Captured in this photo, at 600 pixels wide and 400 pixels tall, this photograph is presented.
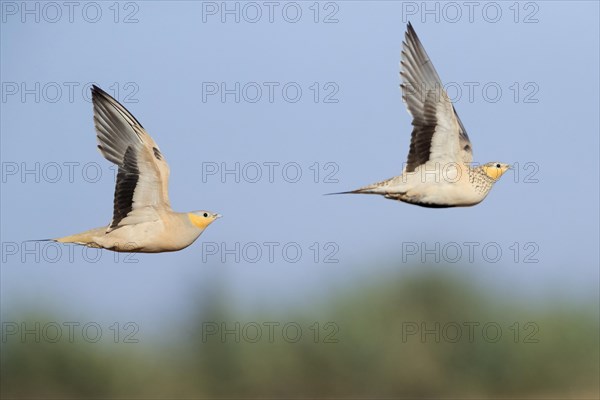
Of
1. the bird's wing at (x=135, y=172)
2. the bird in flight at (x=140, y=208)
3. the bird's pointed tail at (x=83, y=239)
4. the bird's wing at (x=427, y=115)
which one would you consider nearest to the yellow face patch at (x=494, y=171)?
the bird's wing at (x=427, y=115)

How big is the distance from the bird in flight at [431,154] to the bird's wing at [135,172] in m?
2.67

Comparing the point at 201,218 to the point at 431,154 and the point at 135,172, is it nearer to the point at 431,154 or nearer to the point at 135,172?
the point at 135,172

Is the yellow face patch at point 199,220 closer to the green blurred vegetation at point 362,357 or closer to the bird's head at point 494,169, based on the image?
the bird's head at point 494,169

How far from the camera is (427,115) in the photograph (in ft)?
57.6

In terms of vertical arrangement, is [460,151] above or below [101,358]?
above

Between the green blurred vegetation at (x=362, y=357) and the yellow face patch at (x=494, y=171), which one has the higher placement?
the yellow face patch at (x=494, y=171)

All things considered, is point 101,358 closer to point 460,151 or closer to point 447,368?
point 447,368

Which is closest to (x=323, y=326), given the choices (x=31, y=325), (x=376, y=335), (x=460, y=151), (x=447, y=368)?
(x=376, y=335)

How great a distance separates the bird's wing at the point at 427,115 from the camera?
17.4 m

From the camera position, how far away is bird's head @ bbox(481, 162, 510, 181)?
1783cm

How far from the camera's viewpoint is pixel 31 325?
37.9 m

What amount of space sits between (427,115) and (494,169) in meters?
1.28

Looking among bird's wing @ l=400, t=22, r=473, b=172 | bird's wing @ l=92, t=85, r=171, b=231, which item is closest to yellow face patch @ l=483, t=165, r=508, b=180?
bird's wing @ l=400, t=22, r=473, b=172

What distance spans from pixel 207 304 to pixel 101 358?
3.74m
